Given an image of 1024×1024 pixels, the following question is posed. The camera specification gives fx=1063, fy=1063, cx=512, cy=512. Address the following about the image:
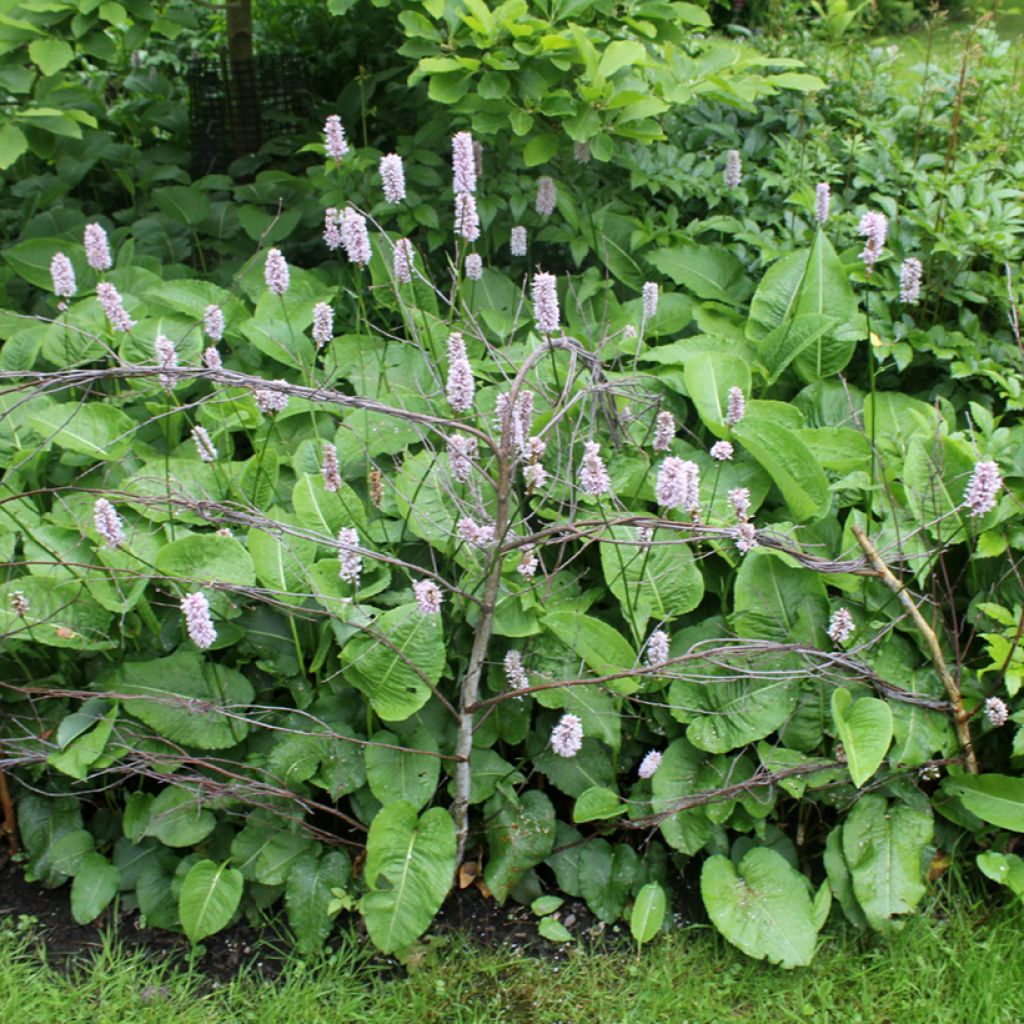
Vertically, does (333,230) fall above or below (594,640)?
above

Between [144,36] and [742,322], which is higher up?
[144,36]

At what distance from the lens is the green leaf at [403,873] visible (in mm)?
2369

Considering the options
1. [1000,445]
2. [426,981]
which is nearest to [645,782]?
[426,981]

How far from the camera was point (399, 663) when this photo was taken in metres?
2.53

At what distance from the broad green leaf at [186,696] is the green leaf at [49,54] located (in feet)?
5.69

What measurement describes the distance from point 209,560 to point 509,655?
795mm

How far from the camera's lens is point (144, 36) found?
335 centimetres

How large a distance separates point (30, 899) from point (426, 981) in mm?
1036

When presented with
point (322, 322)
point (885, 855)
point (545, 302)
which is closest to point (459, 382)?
point (545, 302)

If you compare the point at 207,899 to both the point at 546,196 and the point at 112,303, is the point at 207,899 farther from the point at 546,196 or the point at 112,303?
the point at 546,196

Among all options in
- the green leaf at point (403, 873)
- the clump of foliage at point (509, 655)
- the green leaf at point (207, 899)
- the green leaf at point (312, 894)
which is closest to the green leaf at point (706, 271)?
the clump of foliage at point (509, 655)

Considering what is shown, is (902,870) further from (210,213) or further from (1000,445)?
(210,213)

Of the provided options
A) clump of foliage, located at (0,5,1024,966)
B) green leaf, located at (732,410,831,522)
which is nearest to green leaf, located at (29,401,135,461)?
clump of foliage, located at (0,5,1024,966)

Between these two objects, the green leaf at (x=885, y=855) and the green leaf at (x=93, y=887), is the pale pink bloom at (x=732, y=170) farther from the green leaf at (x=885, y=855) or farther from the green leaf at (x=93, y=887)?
the green leaf at (x=93, y=887)
